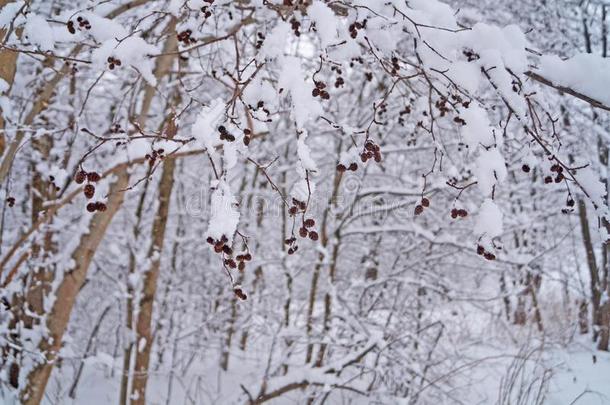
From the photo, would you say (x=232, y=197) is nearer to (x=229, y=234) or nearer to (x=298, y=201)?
(x=229, y=234)

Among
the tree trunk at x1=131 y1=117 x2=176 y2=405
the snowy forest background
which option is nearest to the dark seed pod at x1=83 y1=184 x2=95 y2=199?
the snowy forest background

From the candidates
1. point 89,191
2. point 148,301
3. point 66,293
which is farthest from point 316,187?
point 89,191

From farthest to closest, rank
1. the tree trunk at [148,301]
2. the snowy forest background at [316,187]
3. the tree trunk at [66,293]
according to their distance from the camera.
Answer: the tree trunk at [148,301]
the tree trunk at [66,293]
the snowy forest background at [316,187]

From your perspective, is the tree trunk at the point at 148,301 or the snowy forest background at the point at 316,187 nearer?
the snowy forest background at the point at 316,187

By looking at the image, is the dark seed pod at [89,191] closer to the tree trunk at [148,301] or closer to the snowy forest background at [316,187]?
the snowy forest background at [316,187]

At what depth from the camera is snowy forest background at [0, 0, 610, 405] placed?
1592mm

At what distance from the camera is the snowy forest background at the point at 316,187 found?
159 cm

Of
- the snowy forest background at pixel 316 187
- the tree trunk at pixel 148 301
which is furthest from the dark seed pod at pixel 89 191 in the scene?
the tree trunk at pixel 148 301

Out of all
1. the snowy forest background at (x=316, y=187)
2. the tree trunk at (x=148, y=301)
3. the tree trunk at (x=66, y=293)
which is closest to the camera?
the snowy forest background at (x=316, y=187)

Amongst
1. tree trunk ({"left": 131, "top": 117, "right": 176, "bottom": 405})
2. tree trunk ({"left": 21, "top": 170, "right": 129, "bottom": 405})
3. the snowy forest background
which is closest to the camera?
the snowy forest background

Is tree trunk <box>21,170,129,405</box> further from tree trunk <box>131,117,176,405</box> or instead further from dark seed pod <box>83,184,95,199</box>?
dark seed pod <box>83,184,95,199</box>

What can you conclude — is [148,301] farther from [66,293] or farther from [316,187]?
[316,187]

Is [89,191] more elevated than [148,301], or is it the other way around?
[89,191]

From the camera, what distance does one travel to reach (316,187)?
5.80 m
